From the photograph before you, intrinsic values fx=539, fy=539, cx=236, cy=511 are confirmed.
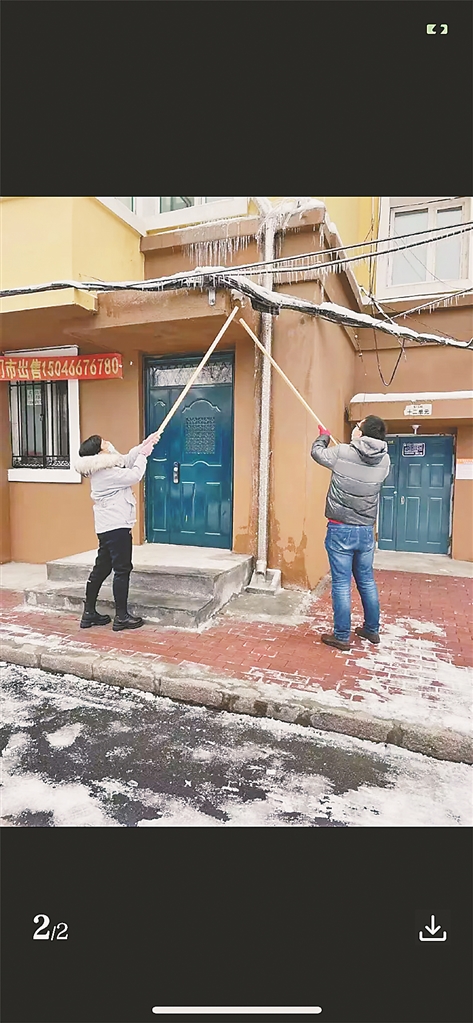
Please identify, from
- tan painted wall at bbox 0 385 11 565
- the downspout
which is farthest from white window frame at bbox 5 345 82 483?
the downspout

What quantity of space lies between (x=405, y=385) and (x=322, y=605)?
4259mm

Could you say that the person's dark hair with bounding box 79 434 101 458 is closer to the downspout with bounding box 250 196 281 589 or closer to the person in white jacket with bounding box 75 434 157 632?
the person in white jacket with bounding box 75 434 157 632

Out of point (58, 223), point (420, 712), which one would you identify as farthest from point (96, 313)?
point (420, 712)

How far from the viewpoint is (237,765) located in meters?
2.99

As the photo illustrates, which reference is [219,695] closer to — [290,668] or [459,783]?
[290,668]

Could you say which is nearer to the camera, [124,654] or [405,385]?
[124,654]

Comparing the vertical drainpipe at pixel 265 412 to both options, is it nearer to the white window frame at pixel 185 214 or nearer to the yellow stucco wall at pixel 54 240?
the white window frame at pixel 185 214

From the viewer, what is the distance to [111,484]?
188 inches

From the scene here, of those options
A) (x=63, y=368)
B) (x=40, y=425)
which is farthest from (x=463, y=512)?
(x=40, y=425)

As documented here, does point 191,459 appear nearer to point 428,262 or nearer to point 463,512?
point 463,512

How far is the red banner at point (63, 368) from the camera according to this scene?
6.77 metres

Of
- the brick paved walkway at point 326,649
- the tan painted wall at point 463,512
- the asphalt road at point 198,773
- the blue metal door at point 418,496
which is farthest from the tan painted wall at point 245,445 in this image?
the tan painted wall at point 463,512

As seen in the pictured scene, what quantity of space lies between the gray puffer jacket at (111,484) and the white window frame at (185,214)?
2.99 m

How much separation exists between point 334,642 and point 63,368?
4.89 m
